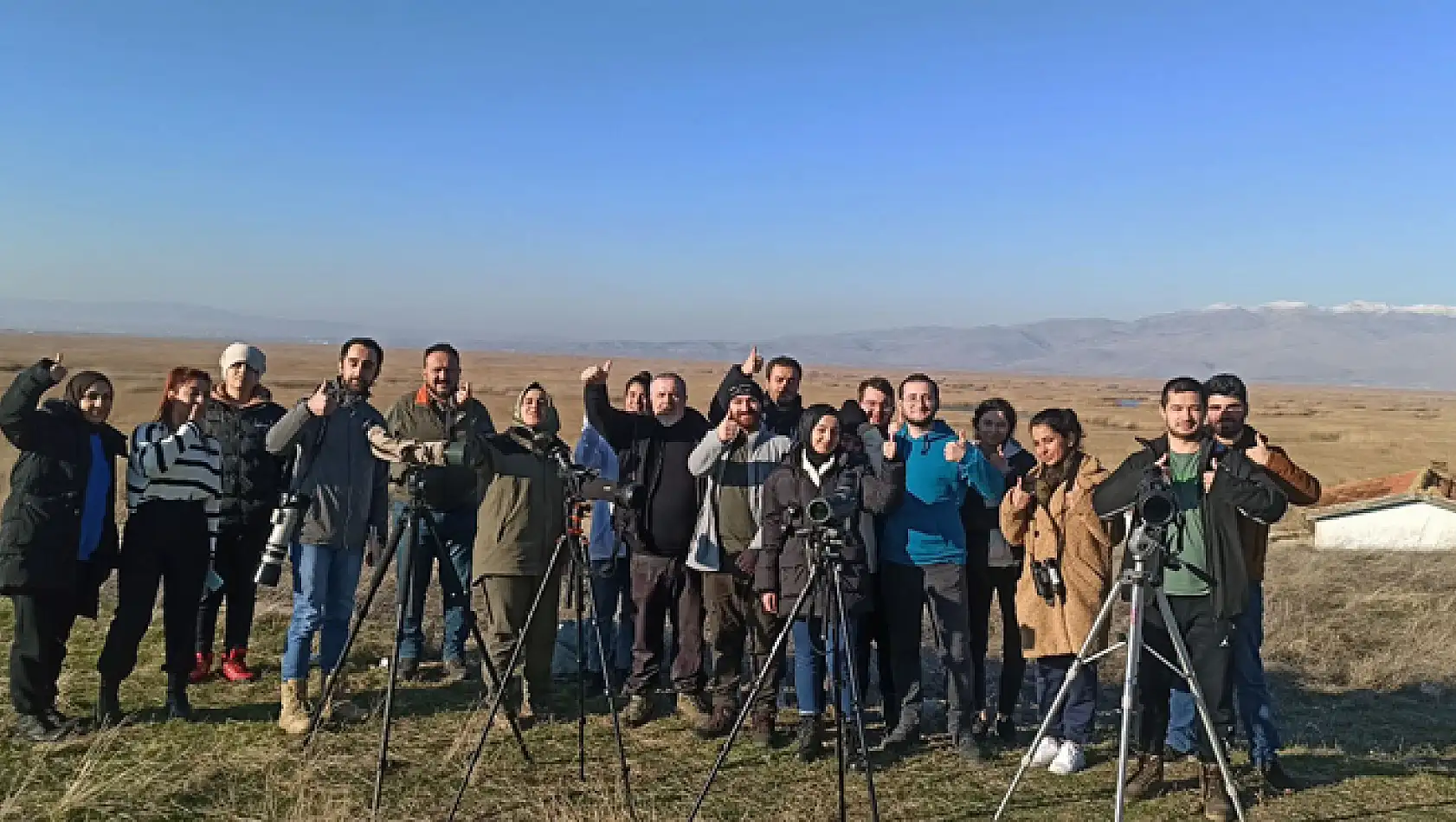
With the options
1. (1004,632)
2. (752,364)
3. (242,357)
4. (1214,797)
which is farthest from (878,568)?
(242,357)

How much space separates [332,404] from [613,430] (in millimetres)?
1705

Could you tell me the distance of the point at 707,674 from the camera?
560 centimetres

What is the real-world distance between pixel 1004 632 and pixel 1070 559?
830mm

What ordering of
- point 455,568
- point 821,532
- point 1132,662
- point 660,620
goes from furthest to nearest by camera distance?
point 455,568, point 660,620, point 821,532, point 1132,662

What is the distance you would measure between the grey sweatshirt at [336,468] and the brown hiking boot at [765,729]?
8.30ft

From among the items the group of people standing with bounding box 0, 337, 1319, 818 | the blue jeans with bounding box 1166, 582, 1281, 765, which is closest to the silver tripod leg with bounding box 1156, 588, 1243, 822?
the group of people standing with bounding box 0, 337, 1319, 818

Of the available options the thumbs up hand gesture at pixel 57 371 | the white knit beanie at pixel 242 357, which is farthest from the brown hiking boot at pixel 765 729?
the thumbs up hand gesture at pixel 57 371

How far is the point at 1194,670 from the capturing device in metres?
4.13

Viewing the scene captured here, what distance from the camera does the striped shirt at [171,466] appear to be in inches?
183

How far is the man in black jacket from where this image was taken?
520cm

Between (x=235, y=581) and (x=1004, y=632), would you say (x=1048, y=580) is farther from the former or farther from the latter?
(x=235, y=581)

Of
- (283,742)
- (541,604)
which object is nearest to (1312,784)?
(541,604)

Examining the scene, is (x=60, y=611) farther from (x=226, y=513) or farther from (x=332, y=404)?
(x=332, y=404)

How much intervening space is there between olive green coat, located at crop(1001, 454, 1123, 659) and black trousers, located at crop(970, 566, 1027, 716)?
1.08ft
